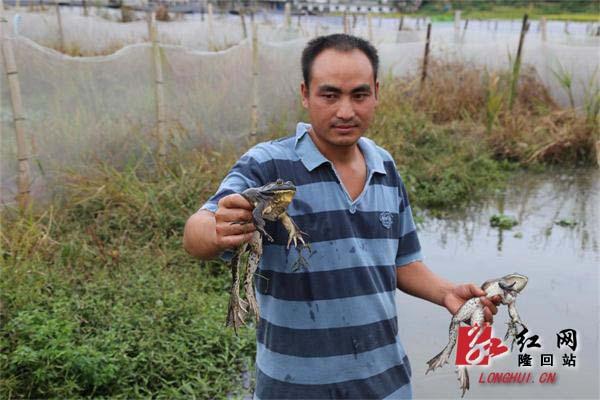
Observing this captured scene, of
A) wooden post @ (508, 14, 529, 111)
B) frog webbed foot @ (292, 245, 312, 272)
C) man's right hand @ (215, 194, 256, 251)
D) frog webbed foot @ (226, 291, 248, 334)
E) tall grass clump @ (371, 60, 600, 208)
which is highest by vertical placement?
man's right hand @ (215, 194, 256, 251)

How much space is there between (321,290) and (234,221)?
435mm

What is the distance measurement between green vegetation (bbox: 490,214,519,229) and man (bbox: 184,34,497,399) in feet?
15.5

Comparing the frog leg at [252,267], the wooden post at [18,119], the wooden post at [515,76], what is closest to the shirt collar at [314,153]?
the frog leg at [252,267]

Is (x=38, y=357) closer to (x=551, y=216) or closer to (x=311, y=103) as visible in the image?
(x=311, y=103)

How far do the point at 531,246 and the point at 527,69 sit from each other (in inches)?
210

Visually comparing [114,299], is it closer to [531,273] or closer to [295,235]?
[295,235]

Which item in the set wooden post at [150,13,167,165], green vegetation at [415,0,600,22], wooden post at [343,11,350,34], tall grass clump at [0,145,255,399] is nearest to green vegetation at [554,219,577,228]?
tall grass clump at [0,145,255,399]

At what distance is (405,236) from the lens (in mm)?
2160

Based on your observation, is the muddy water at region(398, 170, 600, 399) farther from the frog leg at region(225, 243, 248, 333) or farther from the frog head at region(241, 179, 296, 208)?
the frog head at region(241, 179, 296, 208)

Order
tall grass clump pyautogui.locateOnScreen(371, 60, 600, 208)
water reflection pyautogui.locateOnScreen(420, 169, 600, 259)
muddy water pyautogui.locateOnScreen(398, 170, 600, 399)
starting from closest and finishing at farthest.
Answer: muddy water pyautogui.locateOnScreen(398, 170, 600, 399) < water reflection pyautogui.locateOnScreen(420, 169, 600, 259) < tall grass clump pyautogui.locateOnScreen(371, 60, 600, 208)

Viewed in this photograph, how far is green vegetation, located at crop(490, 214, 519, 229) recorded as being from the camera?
6.53 meters

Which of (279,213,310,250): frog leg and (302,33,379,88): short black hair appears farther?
(302,33,379,88): short black hair

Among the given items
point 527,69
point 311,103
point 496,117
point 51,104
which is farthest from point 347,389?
point 527,69

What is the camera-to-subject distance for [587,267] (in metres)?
5.46
